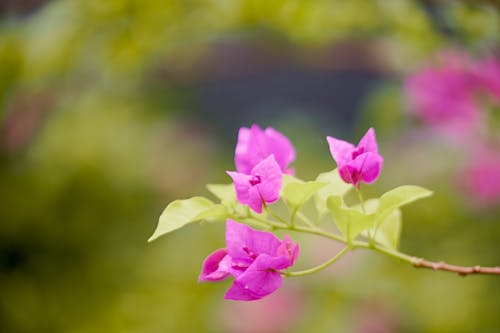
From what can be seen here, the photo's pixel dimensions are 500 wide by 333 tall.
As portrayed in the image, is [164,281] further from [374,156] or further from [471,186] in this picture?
[374,156]

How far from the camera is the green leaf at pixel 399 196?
420 mm

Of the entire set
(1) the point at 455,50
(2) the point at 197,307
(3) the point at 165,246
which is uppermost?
(1) the point at 455,50

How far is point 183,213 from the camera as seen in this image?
41 cm

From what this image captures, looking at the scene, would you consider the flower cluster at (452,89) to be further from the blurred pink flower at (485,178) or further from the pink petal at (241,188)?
the pink petal at (241,188)

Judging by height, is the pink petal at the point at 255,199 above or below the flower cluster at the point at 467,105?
below

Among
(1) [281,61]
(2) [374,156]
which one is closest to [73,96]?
(1) [281,61]

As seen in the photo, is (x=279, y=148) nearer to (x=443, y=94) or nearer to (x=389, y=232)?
(x=389, y=232)

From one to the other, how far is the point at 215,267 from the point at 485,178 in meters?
1.01

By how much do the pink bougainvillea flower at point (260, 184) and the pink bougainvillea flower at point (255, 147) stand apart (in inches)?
1.3

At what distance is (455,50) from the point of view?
1.19 meters

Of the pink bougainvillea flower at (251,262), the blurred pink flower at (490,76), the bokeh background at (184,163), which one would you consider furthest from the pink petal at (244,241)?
the blurred pink flower at (490,76)

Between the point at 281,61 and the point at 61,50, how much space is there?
64 cm

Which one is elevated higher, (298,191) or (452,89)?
(452,89)

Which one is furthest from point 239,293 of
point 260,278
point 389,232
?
point 389,232
